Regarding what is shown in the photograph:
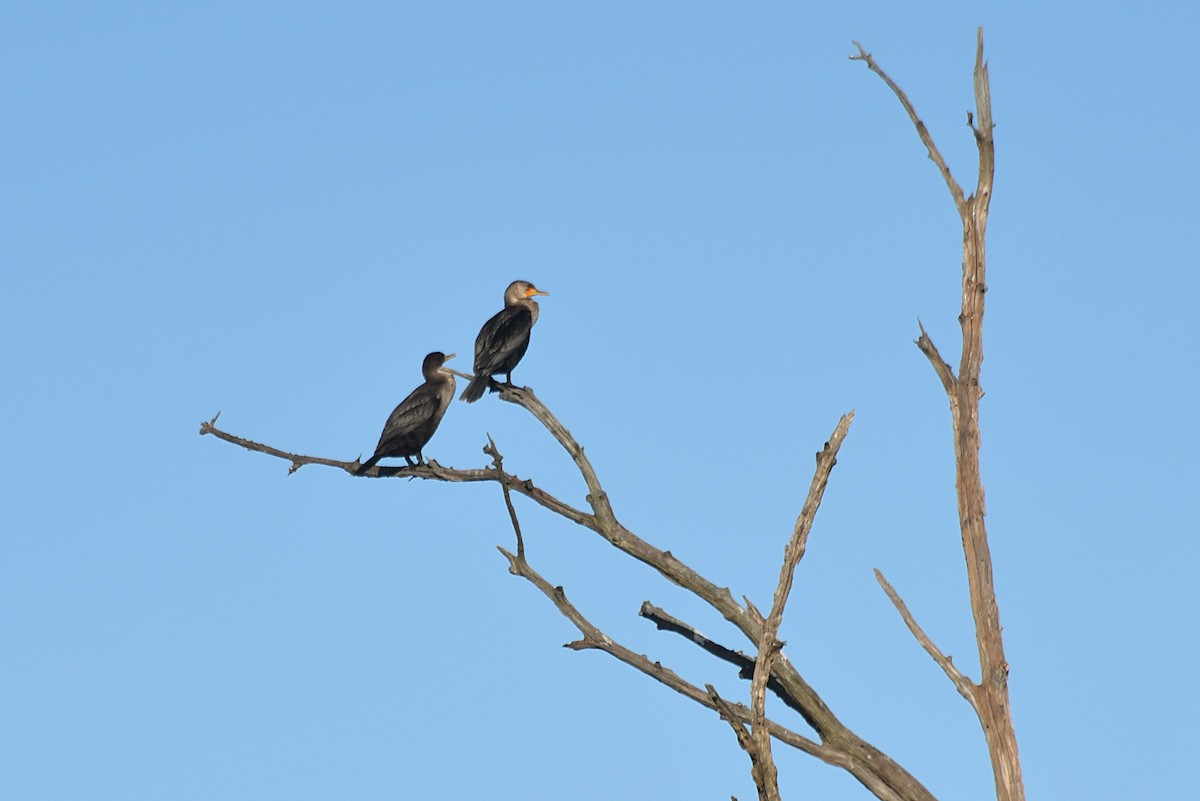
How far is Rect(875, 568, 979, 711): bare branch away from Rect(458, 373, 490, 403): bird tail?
5.54m

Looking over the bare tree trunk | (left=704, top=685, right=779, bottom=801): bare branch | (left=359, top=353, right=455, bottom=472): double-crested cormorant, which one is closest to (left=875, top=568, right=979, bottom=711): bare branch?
the bare tree trunk

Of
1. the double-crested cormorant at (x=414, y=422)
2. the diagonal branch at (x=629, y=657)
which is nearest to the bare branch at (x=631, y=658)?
the diagonal branch at (x=629, y=657)

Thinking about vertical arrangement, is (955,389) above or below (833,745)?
above

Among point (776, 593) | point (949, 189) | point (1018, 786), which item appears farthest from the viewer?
point (949, 189)

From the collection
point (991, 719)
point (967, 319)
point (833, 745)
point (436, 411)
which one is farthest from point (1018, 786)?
point (436, 411)

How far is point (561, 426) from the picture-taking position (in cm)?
1075

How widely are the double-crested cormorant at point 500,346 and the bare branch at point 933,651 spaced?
5.36 meters

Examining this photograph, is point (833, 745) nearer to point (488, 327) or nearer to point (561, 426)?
point (561, 426)

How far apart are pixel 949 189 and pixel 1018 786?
3.71 meters

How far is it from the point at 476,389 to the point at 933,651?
594 cm

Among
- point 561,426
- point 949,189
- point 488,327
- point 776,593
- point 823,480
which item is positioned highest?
point 488,327

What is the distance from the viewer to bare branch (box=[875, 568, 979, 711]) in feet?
29.7

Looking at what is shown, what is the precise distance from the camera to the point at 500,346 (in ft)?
46.7

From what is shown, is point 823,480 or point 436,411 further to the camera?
point 436,411
